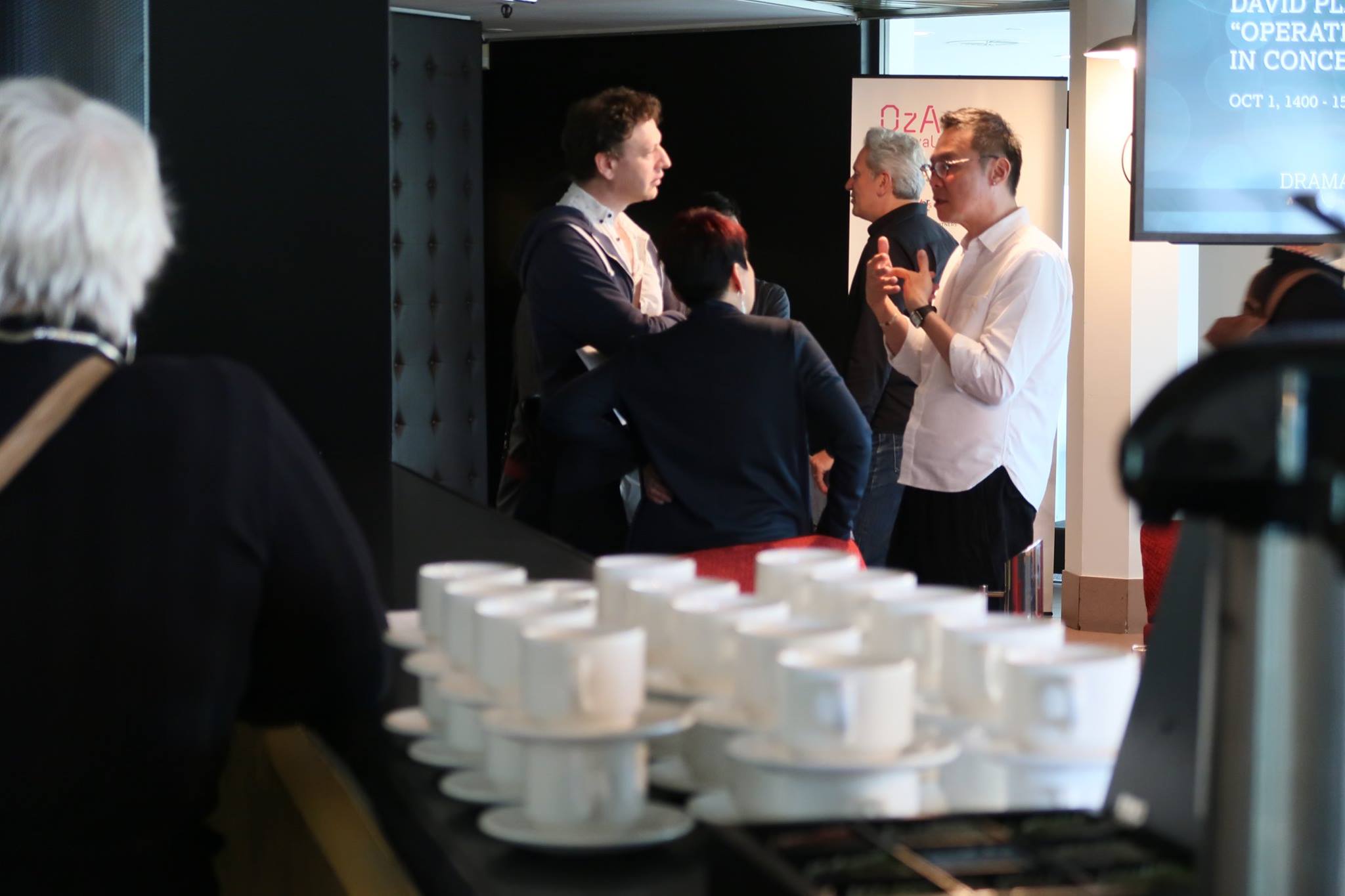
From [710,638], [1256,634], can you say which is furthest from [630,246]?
[1256,634]

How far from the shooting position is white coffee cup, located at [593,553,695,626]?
1101mm

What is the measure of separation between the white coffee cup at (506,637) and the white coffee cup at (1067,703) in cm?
29

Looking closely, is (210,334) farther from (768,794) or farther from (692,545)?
(768,794)

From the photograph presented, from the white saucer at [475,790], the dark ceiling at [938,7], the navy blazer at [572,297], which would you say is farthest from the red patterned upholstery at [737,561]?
the dark ceiling at [938,7]

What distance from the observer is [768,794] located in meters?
0.81

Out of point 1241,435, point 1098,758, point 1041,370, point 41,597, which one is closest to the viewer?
point 1241,435

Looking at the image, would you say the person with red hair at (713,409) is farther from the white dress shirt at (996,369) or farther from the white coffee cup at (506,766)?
the white coffee cup at (506,766)

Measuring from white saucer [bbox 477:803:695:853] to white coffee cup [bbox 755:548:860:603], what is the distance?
10.1 inches

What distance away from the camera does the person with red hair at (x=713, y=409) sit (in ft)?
9.51

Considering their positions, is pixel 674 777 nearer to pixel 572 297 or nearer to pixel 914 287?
pixel 572 297

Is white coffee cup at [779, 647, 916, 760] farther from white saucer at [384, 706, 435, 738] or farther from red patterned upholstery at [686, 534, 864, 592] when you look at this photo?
red patterned upholstery at [686, 534, 864, 592]

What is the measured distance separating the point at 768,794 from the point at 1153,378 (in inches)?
212

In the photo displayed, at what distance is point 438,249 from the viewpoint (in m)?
7.20

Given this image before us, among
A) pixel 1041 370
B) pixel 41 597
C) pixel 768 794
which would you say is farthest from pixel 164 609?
pixel 1041 370
